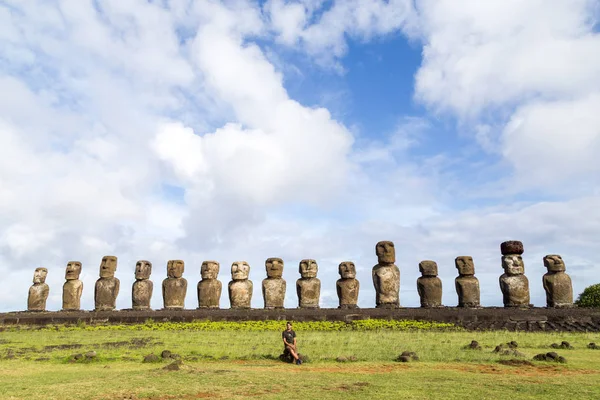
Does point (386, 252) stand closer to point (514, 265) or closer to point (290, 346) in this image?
point (514, 265)

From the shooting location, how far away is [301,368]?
8719 millimetres

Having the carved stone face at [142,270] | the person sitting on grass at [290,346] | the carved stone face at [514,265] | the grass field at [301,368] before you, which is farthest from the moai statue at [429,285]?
the carved stone face at [142,270]

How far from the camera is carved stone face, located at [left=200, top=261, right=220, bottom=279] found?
65.8 feet

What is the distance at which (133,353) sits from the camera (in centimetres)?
1057

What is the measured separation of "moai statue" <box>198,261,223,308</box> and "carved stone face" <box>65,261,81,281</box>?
5662mm

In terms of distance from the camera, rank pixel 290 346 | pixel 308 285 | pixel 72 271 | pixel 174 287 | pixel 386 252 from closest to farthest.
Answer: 1. pixel 290 346
2. pixel 386 252
3. pixel 308 285
4. pixel 174 287
5. pixel 72 271

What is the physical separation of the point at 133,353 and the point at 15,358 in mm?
2211

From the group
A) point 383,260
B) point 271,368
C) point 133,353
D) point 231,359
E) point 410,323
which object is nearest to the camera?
point 271,368

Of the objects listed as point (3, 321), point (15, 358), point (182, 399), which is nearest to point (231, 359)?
point (182, 399)

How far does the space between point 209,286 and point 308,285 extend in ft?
12.9

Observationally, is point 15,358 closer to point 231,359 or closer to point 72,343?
point 72,343

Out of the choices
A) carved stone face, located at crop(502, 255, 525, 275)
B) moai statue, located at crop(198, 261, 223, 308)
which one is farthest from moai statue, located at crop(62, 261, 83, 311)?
carved stone face, located at crop(502, 255, 525, 275)

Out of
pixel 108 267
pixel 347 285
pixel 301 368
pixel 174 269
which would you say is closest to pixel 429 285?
pixel 347 285

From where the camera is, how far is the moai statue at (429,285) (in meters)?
17.9
